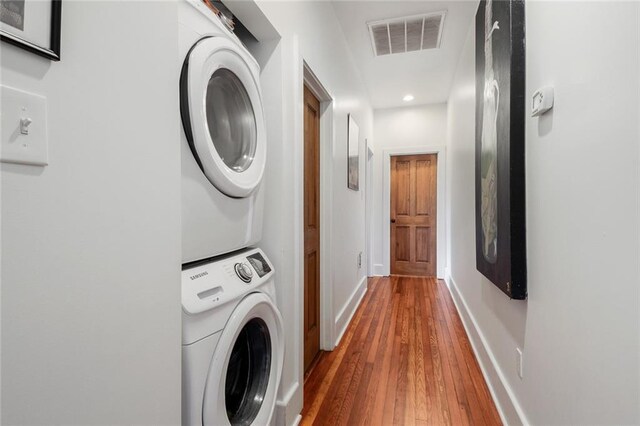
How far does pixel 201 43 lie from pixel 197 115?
236 millimetres

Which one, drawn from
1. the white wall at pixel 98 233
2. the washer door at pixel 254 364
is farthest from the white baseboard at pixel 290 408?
the white wall at pixel 98 233

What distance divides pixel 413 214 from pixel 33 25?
15.4ft

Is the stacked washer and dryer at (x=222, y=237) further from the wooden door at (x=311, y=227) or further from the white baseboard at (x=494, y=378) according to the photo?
the white baseboard at (x=494, y=378)

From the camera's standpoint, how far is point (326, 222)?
2.28 meters

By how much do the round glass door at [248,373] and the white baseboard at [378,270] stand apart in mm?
3774

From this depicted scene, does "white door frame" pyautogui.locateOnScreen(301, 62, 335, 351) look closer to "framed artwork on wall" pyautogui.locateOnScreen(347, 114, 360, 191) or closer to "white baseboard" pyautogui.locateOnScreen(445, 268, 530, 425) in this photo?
"framed artwork on wall" pyautogui.locateOnScreen(347, 114, 360, 191)

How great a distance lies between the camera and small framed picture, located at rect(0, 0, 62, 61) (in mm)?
415

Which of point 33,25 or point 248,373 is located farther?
point 248,373

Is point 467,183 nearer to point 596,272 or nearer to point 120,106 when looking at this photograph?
point 596,272

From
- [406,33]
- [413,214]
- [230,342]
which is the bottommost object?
[230,342]

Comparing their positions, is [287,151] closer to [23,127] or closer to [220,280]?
[220,280]

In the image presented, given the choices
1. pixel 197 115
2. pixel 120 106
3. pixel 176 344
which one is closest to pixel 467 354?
pixel 176 344

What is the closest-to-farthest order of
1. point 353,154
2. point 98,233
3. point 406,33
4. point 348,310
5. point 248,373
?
point 98,233 < point 248,373 < point 406,33 < point 348,310 < point 353,154

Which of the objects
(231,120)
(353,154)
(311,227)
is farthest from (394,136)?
(231,120)
